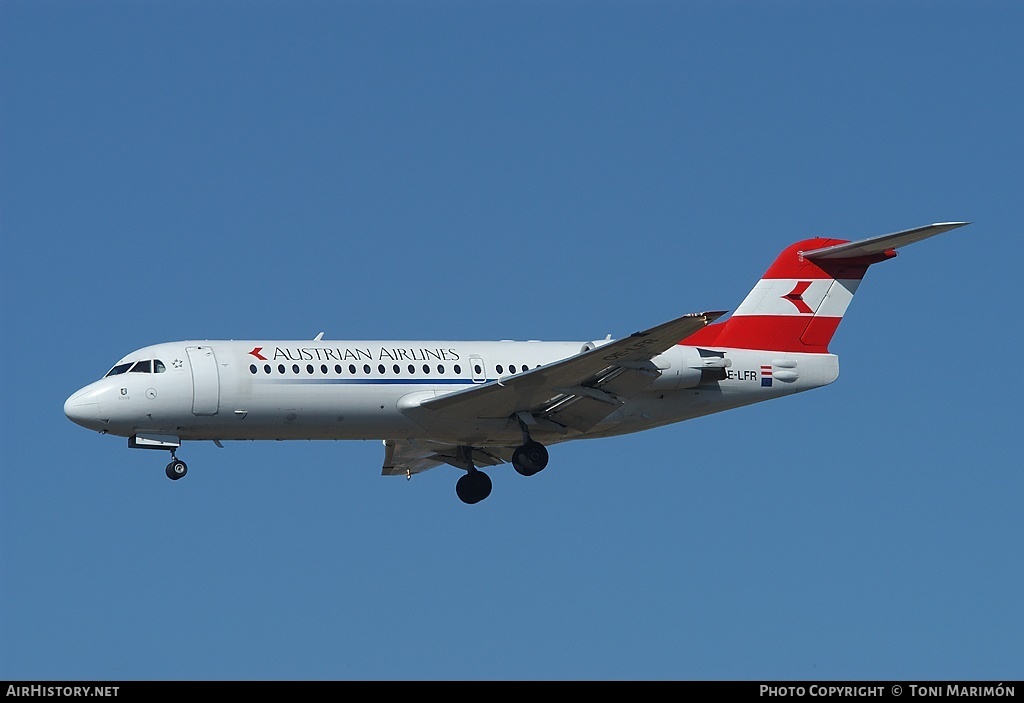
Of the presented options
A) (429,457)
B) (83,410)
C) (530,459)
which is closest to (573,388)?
(530,459)

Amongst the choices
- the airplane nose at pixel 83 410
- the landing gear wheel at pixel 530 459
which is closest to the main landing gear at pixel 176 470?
the airplane nose at pixel 83 410

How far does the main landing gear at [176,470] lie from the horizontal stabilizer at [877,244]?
45.8 feet

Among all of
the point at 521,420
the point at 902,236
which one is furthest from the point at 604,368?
the point at 902,236

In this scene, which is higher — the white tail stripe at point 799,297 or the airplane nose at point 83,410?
the white tail stripe at point 799,297

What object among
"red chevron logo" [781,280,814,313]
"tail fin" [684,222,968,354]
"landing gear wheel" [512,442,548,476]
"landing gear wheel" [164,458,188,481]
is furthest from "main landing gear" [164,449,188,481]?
"red chevron logo" [781,280,814,313]

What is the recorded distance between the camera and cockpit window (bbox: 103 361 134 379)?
29.1m

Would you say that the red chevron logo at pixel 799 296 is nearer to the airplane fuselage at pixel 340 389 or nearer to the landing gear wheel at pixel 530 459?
the airplane fuselage at pixel 340 389

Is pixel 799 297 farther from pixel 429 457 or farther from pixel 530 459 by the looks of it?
pixel 429 457

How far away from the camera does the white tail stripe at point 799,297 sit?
32688 mm

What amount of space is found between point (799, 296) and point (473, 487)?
815 centimetres

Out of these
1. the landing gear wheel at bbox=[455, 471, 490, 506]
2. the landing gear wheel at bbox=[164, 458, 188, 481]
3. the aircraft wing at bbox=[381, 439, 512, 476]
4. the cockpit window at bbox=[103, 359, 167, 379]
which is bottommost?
the landing gear wheel at bbox=[164, 458, 188, 481]

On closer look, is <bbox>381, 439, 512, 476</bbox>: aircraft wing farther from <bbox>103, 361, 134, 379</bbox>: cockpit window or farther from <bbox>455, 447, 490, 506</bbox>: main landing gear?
<bbox>103, 361, 134, 379</bbox>: cockpit window

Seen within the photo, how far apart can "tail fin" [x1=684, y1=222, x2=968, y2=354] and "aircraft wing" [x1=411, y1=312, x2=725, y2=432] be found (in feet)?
9.15
